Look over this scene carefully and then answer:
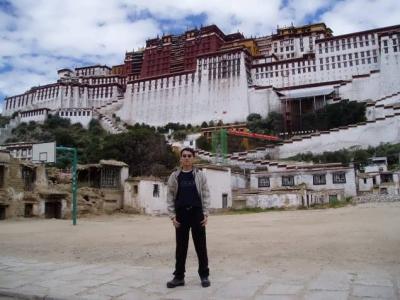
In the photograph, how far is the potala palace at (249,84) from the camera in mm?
53000

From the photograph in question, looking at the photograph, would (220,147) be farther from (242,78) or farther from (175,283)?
(175,283)

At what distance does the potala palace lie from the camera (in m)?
53.0

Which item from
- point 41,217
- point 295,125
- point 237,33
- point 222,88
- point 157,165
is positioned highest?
point 237,33

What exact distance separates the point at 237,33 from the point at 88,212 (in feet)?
199

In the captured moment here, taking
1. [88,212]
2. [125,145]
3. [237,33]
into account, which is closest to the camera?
[88,212]

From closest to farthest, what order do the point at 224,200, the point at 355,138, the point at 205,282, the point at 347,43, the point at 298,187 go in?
1. the point at 205,282
2. the point at 224,200
3. the point at 298,187
4. the point at 355,138
5. the point at 347,43

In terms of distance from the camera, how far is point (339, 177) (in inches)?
1130

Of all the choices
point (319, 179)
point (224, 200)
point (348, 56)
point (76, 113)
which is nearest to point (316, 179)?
point (319, 179)

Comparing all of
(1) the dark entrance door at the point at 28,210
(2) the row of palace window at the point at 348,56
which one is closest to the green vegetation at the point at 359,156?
(2) the row of palace window at the point at 348,56

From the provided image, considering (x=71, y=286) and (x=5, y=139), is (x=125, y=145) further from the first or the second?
(x=5, y=139)

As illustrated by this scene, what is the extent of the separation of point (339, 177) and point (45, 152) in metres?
20.5

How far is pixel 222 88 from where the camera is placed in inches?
2415

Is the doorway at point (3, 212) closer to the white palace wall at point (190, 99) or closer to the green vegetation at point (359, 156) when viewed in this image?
the green vegetation at point (359, 156)

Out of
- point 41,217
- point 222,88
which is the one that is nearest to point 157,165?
point 41,217
